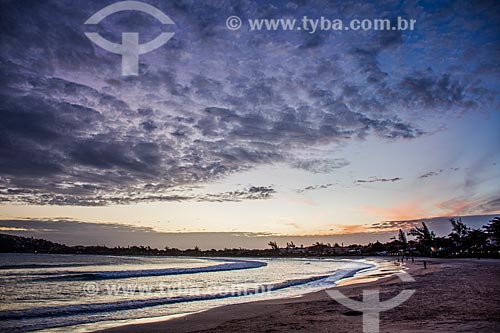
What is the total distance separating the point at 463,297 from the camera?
14.4 m

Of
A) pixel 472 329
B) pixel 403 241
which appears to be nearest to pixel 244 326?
pixel 472 329

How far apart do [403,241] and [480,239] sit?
237 feet

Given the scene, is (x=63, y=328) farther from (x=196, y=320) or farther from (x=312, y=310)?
(x=312, y=310)
